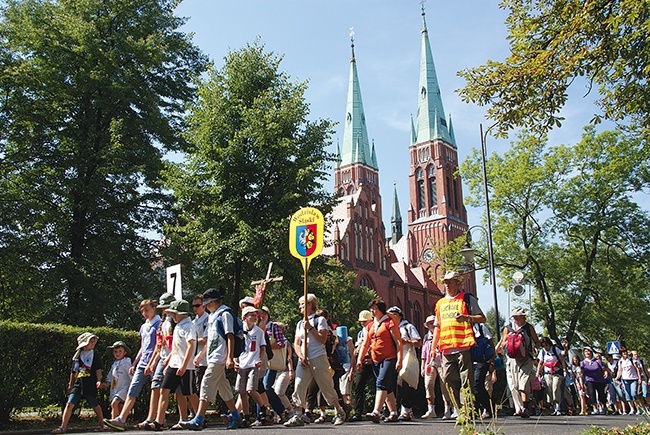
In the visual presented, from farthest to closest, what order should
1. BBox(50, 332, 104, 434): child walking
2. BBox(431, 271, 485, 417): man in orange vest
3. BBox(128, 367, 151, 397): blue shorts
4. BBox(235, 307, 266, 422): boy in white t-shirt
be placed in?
1. BBox(50, 332, 104, 434): child walking
2. BBox(235, 307, 266, 422): boy in white t-shirt
3. BBox(128, 367, 151, 397): blue shorts
4. BBox(431, 271, 485, 417): man in orange vest

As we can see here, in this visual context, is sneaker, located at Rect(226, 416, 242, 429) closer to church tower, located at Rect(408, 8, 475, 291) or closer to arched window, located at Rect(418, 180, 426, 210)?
church tower, located at Rect(408, 8, 475, 291)

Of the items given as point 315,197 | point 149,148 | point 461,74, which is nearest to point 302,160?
point 315,197

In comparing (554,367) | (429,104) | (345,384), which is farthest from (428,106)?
(345,384)

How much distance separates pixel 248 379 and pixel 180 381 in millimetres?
1063

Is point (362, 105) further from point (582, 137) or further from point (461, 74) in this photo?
point (461, 74)

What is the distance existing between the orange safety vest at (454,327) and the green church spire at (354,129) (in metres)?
79.9

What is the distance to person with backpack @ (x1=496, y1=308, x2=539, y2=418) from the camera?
940 cm

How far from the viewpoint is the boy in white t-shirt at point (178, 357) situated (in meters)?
7.41

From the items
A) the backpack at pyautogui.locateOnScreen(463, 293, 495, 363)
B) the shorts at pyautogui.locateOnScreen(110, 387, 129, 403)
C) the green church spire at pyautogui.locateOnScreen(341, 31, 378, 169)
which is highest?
the green church spire at pyautogui.locateOnScreen(341, 31, 378, 169)

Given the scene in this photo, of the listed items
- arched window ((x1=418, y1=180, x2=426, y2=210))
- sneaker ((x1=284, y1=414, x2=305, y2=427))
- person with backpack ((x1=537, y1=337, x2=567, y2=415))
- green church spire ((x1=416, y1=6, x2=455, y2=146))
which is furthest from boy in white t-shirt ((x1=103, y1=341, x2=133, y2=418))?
green church spire ((x1=416, y1=6, x2=455, y2=146))

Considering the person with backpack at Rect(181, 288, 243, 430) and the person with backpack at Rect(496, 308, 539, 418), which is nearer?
the person with backpack at Rect(181, 288, 243, 430)

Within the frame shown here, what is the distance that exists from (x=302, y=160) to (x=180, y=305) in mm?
10979

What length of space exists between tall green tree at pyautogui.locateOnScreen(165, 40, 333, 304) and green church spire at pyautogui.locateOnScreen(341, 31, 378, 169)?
6746cm

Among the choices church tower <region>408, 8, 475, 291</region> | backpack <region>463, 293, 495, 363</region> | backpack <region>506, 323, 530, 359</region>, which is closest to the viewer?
backpack <region>463, 293, 495, 363</region>
